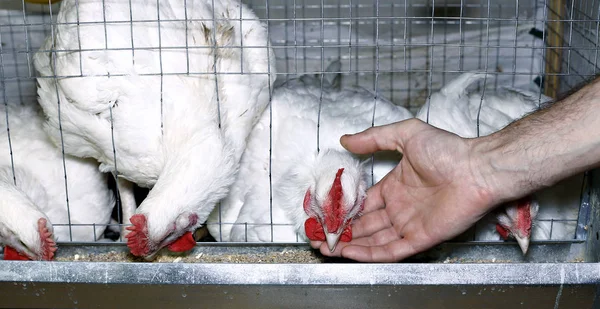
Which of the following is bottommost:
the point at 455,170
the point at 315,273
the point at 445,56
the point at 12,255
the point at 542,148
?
the point at 12,255

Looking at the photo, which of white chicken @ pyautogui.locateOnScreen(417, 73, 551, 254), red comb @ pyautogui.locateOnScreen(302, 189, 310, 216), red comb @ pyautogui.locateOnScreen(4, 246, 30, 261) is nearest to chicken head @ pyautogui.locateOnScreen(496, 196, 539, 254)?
white chicken @ pyautogui.locateOnScreen(417, 73, 551, 254)

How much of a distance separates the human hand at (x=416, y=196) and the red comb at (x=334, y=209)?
102 mm

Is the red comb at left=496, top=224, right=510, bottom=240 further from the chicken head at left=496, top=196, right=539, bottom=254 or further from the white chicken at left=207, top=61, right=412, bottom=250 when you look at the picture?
the white chicken at left=207, top=61, right=412, bottom=250

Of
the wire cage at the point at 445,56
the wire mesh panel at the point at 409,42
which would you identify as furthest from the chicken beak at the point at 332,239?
the wire mesh panel at the point at 409,42

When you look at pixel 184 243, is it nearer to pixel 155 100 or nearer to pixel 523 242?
pixel 155 100

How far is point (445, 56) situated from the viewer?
3799 millimetres

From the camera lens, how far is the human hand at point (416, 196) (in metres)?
2.28

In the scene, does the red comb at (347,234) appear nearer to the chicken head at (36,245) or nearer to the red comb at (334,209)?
the red comb at (334,209)

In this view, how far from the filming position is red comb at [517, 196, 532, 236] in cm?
251

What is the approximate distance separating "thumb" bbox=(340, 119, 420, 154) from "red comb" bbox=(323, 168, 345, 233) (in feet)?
0.48

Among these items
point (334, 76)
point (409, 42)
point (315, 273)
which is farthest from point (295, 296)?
point (409, 42)

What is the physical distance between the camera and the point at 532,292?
2.21 m

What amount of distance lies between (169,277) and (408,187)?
96 centimetres

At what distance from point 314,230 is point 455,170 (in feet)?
1.93
